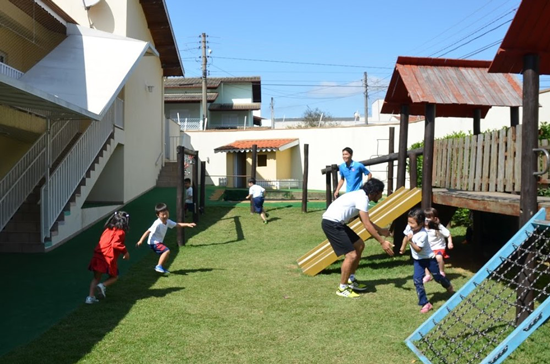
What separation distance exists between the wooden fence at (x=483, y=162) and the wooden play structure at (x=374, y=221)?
2.53 feet

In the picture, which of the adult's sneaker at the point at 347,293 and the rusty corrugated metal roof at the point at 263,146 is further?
the rusty corrugated metal roof at the point at 263,146

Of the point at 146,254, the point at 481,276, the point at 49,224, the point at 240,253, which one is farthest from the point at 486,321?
the point at 49,224

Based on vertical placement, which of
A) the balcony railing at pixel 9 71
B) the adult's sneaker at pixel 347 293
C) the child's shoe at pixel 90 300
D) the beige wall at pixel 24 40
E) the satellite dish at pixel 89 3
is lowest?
the child's shoe at pixel 90 300

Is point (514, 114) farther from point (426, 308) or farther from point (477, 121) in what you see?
point (426, 308)

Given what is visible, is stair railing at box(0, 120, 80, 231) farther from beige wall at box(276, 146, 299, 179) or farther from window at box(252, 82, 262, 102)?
window at box(252, 82, 262, 102)

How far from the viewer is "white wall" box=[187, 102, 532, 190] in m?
26.6

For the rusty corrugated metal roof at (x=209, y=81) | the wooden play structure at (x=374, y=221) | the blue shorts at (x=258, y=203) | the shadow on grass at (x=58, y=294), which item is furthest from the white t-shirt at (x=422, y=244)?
the rusty corrugated metal roof at (x=209, y=81)

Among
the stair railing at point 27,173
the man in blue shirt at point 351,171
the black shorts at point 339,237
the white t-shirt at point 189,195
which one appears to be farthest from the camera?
the white t-shirt at point 189,195

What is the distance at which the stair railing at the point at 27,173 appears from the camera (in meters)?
11.1

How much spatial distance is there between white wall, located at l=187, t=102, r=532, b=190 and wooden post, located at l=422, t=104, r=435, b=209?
1493 cm

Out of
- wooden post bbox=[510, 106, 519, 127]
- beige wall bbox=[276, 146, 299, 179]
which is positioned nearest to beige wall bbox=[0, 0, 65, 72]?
wooden post bbox=[510, 106, 519, 127]

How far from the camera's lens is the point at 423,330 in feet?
16.9

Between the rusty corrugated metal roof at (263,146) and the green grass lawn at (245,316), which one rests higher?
the rusty corrugated metal roof at (263,146)

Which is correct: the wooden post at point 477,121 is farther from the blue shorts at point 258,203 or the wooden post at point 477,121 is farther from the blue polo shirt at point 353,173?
the blue shorts at point 258,203
